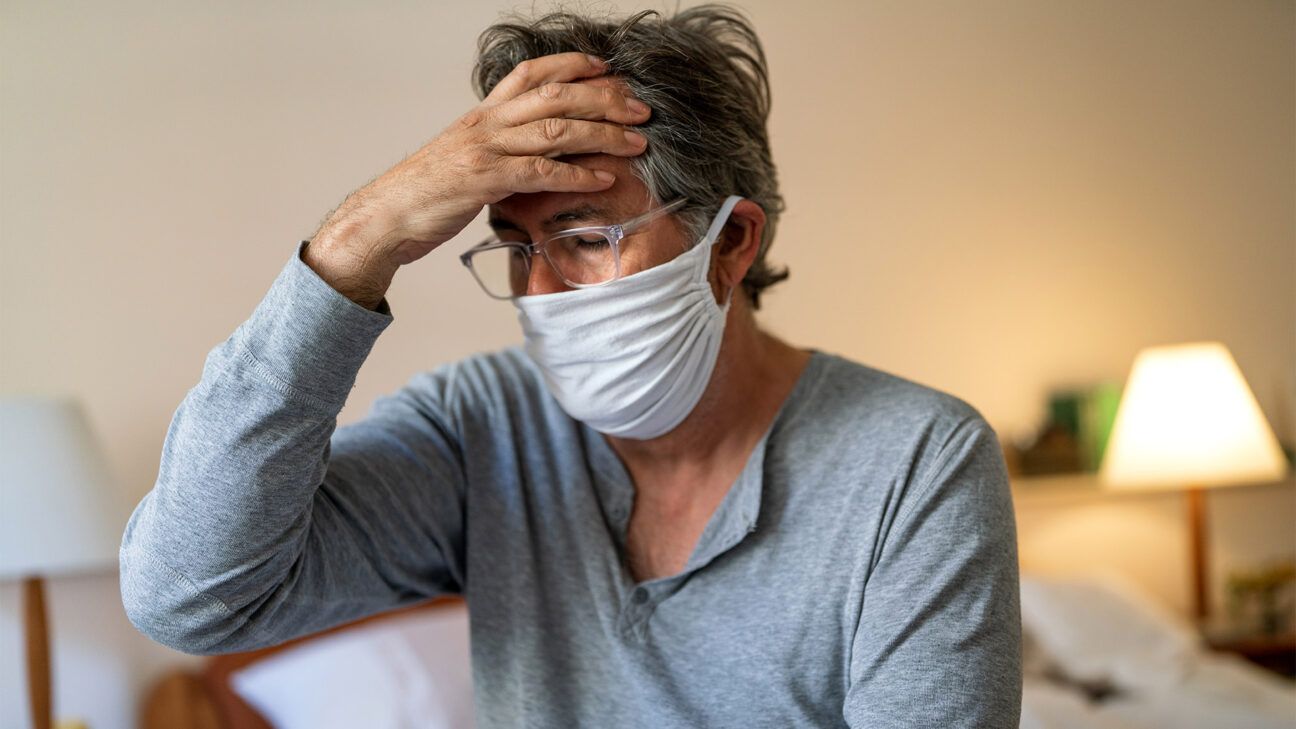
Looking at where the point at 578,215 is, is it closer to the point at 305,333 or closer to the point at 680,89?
the point at 680,89

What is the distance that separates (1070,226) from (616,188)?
3024 millimetres

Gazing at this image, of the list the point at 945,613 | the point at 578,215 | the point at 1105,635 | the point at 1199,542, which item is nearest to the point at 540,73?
the point at 578,215

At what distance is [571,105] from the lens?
1.05 metres

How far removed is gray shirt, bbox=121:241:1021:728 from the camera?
3.18ft

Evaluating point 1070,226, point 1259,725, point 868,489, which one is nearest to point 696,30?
point 868,489

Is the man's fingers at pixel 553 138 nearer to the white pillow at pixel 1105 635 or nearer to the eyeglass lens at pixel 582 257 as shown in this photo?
the eyeglass lens at pixel 582 257

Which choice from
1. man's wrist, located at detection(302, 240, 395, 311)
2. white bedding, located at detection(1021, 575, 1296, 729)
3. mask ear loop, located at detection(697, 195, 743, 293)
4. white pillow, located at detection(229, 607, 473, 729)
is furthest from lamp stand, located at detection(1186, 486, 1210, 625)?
man's wrist, located at detection(302, 240, 395, 311)

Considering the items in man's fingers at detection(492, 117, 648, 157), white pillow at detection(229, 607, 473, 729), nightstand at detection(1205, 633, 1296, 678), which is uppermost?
man's fingers at detection(492, 117, 648, 157)

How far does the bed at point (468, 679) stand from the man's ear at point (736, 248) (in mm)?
1204

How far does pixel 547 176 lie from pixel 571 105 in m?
0.07

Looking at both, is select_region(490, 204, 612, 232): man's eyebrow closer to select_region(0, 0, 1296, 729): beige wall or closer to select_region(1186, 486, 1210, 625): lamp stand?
select_region(0, 0, 1296, 729): beige wall

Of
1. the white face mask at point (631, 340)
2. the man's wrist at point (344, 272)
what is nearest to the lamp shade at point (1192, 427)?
the white face mask at point (631, 340)

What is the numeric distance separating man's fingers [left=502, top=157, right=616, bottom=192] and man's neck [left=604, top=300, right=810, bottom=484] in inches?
11.2

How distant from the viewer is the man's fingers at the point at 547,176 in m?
1.02
